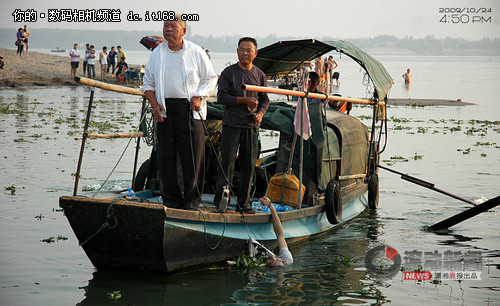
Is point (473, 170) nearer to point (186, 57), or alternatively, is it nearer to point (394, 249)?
point (394, 249)

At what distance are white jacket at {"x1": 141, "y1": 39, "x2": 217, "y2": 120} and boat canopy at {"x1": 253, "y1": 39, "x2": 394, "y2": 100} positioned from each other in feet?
11.3

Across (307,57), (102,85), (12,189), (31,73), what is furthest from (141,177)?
(31,73)

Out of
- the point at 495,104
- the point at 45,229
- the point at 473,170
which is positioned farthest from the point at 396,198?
the point at 495,104

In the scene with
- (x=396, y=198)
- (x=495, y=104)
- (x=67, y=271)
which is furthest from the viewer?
(x=495, y=104)

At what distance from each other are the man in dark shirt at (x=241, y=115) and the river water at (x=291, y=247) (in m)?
1.12

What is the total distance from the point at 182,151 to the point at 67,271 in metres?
1.86

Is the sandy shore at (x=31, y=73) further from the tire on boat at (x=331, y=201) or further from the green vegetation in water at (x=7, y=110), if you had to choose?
the tire on boat at (x=331, y=201)

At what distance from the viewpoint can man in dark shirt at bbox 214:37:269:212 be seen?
739cm

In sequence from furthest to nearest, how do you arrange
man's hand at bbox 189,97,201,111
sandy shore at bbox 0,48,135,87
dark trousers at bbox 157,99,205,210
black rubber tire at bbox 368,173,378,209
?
sandy shore at bbox 0,48,135,87 → black rubber tire at bbox 368,173,378,209 → dark trousers at bbox 157,99,205,210 → man's hand at bbox 189,97,201,111

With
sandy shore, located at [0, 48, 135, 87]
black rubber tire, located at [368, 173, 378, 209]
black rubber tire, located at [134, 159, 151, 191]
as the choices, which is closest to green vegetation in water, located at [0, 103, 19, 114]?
sandy shore, located at [0, 48, 135, 87]

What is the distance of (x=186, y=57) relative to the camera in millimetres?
6629

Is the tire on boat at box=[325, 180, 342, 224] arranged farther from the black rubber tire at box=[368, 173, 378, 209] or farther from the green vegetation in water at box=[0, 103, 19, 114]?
the green vegetation in water at box=[0, 103, 19, 114]

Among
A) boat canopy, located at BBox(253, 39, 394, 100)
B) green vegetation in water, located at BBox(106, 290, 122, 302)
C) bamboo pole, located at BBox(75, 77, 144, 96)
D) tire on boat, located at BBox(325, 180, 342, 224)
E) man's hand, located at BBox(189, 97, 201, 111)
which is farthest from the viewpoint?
boat canopy, located at BBox(253, 39, 394, 100)

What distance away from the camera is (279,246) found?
754cm
